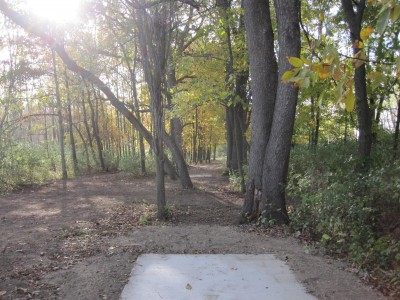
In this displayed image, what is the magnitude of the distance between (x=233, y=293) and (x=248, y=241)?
6.50 feet

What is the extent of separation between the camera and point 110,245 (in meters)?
5.44

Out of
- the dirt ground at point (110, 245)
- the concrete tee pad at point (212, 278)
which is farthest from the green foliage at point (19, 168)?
the concrete tee pad at point (212, 278)

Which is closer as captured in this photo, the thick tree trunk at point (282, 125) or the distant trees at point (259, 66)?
the distant trees at point (259, 66)

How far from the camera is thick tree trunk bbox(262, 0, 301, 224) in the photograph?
632 cm

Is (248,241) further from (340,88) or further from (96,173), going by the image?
(96,173)

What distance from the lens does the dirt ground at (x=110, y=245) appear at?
12.6ft

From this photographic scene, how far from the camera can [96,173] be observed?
19.7 meters

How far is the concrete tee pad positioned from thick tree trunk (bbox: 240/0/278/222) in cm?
241

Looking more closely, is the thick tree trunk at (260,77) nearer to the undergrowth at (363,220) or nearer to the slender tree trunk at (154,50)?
the undergrowth at (363,220)

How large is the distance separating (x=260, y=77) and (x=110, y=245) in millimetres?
4039

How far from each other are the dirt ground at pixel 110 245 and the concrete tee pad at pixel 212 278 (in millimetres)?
163

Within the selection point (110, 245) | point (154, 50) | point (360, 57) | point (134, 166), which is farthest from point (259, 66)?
point (134, 166)

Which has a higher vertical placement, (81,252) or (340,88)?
(340,88)

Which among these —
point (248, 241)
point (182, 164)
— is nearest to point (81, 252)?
point (248, 241)
